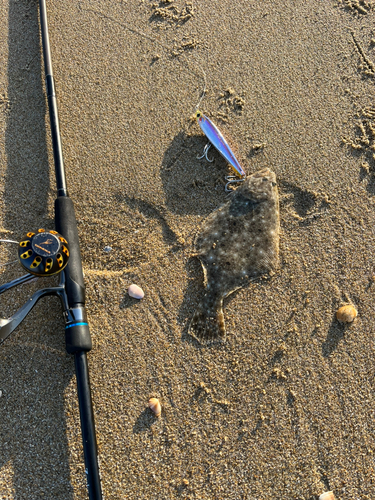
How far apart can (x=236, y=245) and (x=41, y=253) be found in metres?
1.54

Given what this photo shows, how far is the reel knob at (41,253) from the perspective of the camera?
2.04m

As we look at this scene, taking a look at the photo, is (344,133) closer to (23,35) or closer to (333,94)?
(333,94)

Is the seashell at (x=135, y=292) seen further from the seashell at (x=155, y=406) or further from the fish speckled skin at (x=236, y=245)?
the seashell at (x=155, y=406)

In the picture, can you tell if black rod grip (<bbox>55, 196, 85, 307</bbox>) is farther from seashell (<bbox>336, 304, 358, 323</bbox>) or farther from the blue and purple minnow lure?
seashell (<bbox>336, 304, 358, 323</bbox>)

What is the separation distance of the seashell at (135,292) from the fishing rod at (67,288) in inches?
17.6

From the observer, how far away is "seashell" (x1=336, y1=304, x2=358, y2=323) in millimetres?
2697

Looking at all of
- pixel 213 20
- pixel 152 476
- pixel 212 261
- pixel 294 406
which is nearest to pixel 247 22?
pixel 213 20

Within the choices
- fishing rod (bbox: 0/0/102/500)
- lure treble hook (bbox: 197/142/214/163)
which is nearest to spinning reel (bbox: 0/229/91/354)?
fishing rod (bbox: 0/0/102/500)

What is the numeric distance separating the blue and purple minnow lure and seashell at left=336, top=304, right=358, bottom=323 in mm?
1345

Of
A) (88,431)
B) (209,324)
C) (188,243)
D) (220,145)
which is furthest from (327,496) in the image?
(220,145)

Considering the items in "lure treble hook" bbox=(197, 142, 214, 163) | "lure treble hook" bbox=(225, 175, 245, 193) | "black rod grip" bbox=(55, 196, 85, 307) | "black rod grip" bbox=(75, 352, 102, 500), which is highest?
"lure treble hook" bbox=(197, 142, 214, 163)

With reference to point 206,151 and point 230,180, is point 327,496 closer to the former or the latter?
point 230,180

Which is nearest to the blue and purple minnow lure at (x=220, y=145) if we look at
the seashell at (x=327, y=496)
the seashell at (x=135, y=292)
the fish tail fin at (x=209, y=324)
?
the fish tail fin at (x=209, y=324)

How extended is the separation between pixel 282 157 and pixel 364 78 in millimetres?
1151
